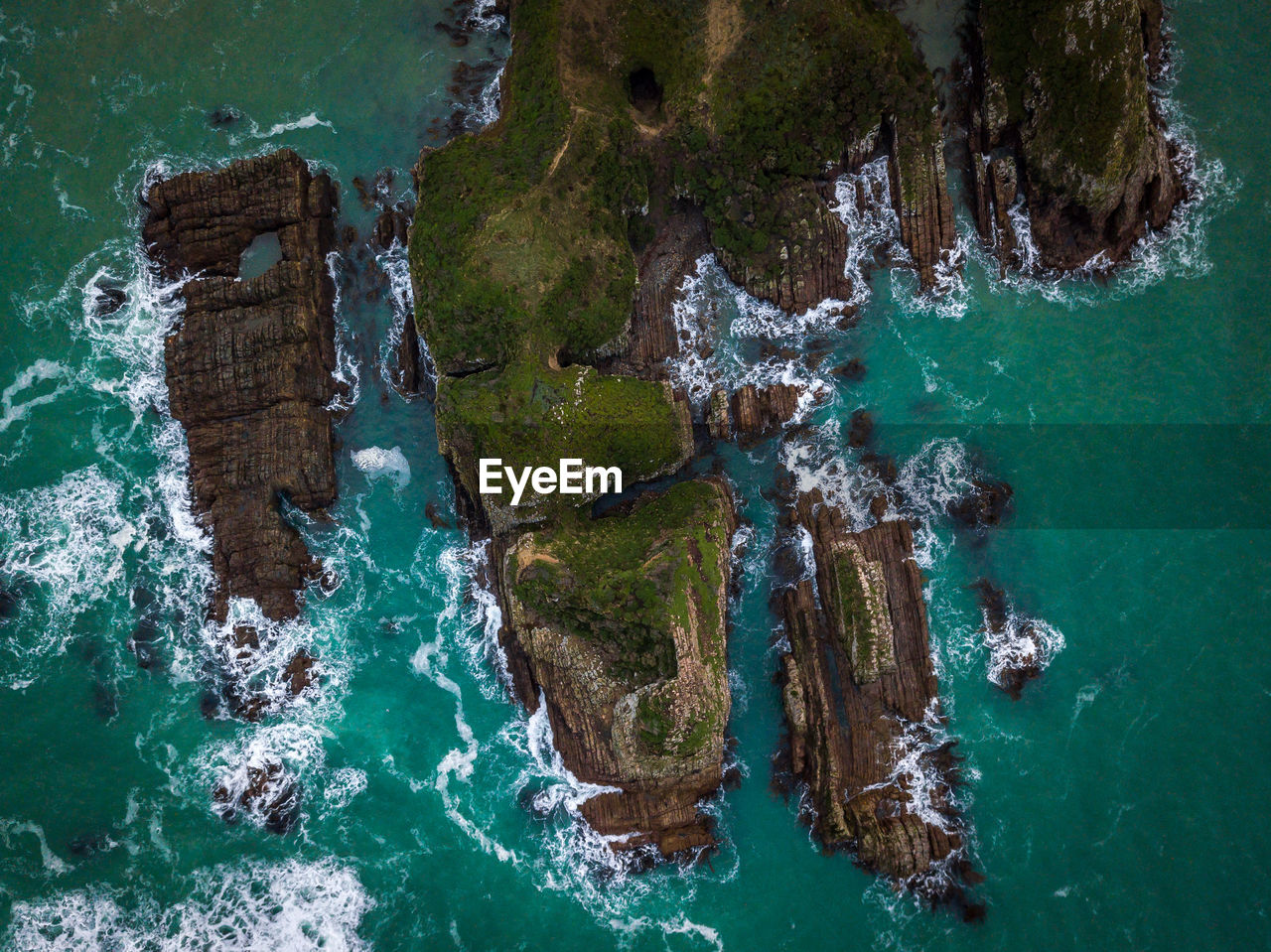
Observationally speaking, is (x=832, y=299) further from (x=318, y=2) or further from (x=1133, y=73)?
(x=318, y=2)

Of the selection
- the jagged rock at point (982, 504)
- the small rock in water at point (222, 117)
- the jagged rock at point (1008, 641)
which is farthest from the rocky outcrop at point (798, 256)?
the small rock in water at point (222, 117)

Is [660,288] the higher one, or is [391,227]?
[391,227]

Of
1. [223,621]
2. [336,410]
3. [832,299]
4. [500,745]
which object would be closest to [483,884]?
[500,745]

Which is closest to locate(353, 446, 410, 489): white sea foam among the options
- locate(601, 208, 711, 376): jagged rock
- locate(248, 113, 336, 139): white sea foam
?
locate(601, 208, 711, 376): jagged rock

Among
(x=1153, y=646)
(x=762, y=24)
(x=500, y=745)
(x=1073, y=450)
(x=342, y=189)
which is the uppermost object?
(x=762, y=24)

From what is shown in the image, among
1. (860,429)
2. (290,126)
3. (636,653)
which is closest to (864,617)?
(860,429)

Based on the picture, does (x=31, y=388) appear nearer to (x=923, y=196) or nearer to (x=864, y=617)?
(x=864, y=617)

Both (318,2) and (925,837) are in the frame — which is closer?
(925,837)
